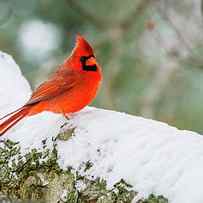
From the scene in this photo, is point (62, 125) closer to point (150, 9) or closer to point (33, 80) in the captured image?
point (33, 80)

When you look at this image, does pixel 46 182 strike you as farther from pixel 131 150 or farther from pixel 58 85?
pixel 58 85

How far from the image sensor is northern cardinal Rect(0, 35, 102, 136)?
2855 mm

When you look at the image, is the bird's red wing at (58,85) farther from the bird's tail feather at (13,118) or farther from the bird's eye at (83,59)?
the bird's tail feather at (13,118)

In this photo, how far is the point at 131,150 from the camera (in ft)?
6.63

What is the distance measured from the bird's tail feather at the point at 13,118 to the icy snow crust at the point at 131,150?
0.03 metres

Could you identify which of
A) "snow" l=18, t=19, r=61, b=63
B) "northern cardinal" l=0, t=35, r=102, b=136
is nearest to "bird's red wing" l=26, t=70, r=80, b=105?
"northern cardinal" l=0, t=35, r=102, b=136

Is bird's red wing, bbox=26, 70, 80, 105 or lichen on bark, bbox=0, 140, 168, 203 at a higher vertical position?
bird's red wing, bbox=26, 70, 80, 105

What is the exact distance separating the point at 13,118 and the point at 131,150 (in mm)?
732

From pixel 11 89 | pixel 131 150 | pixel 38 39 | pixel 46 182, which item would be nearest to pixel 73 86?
pixel 11 89

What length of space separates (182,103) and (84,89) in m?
4.63

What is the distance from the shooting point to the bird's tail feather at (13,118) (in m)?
2.55

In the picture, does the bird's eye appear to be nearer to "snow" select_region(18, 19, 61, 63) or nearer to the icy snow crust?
the icy snow crust

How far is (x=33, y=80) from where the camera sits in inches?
253

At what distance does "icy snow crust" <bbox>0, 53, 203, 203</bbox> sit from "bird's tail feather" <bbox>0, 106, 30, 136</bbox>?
29mm
